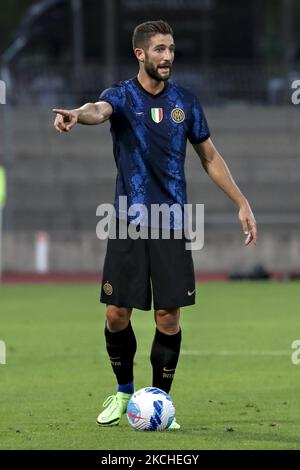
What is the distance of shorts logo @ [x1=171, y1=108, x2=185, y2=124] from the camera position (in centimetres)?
877

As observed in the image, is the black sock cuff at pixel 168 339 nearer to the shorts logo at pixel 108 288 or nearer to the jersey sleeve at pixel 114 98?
the shorts logo at pixel 108 288

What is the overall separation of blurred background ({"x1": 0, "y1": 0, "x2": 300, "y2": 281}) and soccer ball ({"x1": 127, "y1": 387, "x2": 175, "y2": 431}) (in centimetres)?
2125

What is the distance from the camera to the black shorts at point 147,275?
28.6 feet

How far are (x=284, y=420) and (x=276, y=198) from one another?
24325mm

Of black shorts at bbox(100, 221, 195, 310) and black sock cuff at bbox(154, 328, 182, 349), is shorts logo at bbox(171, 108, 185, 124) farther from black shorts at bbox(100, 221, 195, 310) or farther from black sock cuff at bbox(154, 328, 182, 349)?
black sock cuff at bbox(154, 328, 182, 349)

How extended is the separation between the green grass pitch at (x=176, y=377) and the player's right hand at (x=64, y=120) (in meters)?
1.77

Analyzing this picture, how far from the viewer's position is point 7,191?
107ft

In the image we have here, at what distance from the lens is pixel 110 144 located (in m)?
34.2
